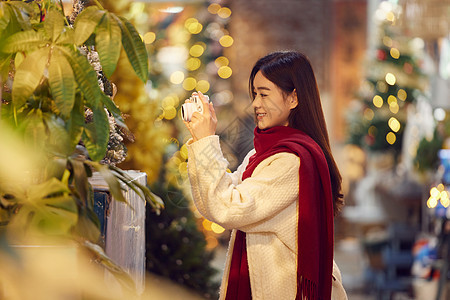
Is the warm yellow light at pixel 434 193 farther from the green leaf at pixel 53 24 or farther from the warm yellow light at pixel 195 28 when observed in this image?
the green leaf at pixel 53 24

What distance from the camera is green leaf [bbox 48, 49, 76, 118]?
44.5 inches

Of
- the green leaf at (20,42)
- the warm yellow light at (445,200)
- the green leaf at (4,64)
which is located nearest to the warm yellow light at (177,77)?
the warm yellow light at (445,200)

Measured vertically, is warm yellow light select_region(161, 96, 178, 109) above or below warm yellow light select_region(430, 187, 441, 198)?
above

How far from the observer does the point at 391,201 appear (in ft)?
21.7

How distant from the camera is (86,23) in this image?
3.84ft

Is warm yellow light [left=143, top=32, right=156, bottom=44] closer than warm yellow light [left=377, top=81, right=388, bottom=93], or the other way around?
warm yellow light [left=143, top=32, right=156, bottom=44]

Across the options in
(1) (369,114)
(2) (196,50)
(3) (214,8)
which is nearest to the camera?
(2) (196,50)

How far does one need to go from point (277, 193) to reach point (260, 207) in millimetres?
62

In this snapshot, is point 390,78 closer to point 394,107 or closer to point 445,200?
point 394,107

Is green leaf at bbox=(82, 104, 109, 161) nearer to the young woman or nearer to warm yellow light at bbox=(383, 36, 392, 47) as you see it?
the young woman

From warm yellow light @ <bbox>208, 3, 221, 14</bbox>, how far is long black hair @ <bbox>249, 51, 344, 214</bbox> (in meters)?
5.50

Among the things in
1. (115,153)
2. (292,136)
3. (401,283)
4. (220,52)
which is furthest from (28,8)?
(220,52)

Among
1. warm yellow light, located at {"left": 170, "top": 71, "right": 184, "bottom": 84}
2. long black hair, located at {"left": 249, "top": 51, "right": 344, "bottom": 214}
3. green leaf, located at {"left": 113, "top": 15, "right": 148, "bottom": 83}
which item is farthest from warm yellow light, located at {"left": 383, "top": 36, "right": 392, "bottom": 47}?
green leaf, located at {"left": 113, "top": 15, "right": 148, "bottom": 83}

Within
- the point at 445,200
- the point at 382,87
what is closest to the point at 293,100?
the point at 445,200
